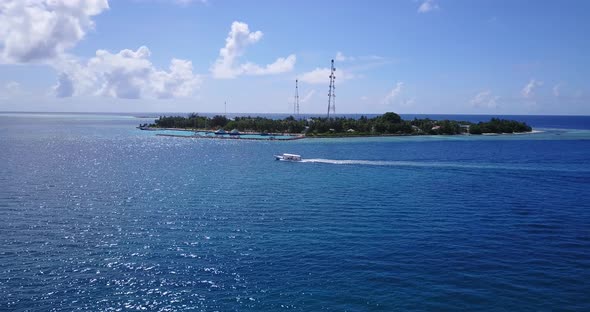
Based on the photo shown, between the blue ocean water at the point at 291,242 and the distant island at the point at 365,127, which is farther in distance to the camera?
the distant island at the point at 365,127

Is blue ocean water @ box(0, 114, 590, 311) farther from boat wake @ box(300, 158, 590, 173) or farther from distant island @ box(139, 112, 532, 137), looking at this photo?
distant island @ box(139, 112, 532, 137)

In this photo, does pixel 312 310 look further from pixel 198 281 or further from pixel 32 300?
pixel 32 300

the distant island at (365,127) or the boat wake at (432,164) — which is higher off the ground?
the distant island at (365,127)

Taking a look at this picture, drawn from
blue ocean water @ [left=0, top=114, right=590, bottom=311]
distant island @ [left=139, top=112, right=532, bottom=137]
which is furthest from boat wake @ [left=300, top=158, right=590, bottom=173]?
distant island @ [left=139, top=112, right=532, bottom=137]

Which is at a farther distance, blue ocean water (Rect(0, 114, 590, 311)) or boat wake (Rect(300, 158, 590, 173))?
boat wake (Rect(300, 158, 590, 173))

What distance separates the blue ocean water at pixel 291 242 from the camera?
25.3 m

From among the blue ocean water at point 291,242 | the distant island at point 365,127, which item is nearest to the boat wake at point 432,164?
the blue ocean water at point 291,242

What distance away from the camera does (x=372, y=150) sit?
369ft

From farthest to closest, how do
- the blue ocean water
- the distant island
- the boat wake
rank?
the distant island → the boat wake → the blue ocean water

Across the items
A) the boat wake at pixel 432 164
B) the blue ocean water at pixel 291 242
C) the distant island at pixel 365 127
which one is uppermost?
the distant island at pixel 365 127

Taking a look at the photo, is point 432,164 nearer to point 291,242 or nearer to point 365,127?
point 291,242

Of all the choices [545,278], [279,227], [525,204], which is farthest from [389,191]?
[545,278]

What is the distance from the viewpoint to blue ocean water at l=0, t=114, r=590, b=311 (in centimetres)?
2530

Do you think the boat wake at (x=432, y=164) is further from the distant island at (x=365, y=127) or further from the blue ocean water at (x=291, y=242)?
the distant island at (x=365, y=127)
